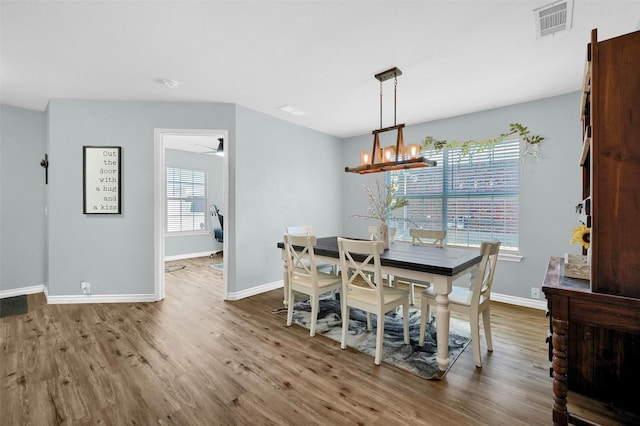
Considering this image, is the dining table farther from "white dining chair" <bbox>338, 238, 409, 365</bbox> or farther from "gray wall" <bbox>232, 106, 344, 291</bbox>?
"gray wall" <bbox>232, 106, 344, 291</bbox>

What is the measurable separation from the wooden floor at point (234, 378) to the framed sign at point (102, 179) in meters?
1.40

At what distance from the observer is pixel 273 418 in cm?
172

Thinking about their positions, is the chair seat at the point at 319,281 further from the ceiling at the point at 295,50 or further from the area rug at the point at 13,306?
the area rug at the point at 13,306

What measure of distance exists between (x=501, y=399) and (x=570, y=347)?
0.55 meters

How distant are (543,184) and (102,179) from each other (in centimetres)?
570

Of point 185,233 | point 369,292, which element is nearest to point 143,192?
point 369,292

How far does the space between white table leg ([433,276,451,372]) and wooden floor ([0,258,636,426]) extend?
0.12m

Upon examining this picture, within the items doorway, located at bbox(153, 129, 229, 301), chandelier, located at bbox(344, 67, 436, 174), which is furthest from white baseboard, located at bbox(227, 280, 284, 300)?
chandelier, located at bbox(344, 67, 436, 174)

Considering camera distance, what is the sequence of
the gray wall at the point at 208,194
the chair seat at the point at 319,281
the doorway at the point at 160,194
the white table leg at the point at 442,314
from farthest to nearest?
the gray wall at the point at 208,194, the doorway at the point at 160,194, the chair seat at the point at 319,281, the white table leg at the point at 442,314

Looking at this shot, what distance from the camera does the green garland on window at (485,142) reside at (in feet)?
12.0

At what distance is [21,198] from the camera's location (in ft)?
13.2

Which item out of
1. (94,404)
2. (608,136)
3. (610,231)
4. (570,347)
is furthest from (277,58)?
(570,347)

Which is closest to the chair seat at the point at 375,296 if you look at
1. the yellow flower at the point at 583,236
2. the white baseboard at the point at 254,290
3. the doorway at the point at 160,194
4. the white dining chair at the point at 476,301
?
the white dining chair at the point at 476,301

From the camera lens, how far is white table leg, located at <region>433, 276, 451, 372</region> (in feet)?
7.08
